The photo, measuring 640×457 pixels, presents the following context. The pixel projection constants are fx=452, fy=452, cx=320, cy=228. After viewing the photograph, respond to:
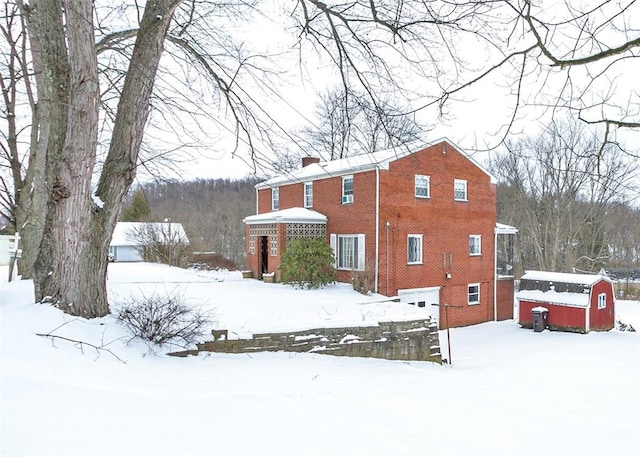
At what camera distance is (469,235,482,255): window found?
19.6 m

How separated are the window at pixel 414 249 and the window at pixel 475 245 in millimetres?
3115

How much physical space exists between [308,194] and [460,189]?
6.49 m

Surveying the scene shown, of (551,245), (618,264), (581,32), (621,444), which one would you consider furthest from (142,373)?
(618,264)

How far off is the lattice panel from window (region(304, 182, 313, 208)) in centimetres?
163

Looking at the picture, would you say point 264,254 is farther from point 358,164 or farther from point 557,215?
point 557,215

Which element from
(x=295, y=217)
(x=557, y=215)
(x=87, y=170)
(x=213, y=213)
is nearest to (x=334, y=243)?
(x=295, y=217)

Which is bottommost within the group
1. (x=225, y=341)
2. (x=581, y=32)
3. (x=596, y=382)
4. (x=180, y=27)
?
(x=596, y=382)

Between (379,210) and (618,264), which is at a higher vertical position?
(379,210)

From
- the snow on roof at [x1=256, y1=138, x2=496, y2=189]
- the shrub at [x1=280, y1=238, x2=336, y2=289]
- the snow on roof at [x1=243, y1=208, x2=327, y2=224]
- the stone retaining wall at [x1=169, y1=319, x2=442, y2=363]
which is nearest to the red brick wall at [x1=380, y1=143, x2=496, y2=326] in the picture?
the snow on roof at [x1=256, y1=138, x2=496, y2=189]

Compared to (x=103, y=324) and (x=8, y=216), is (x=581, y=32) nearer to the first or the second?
(x=103, y=324)

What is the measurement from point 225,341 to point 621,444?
5.18 meters

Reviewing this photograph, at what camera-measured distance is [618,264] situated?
45.2m

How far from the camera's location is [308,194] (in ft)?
65.5

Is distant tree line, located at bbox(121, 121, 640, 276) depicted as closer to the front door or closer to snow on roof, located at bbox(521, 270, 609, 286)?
snow on roof, located at bbox(521, 270, 609, 286)
